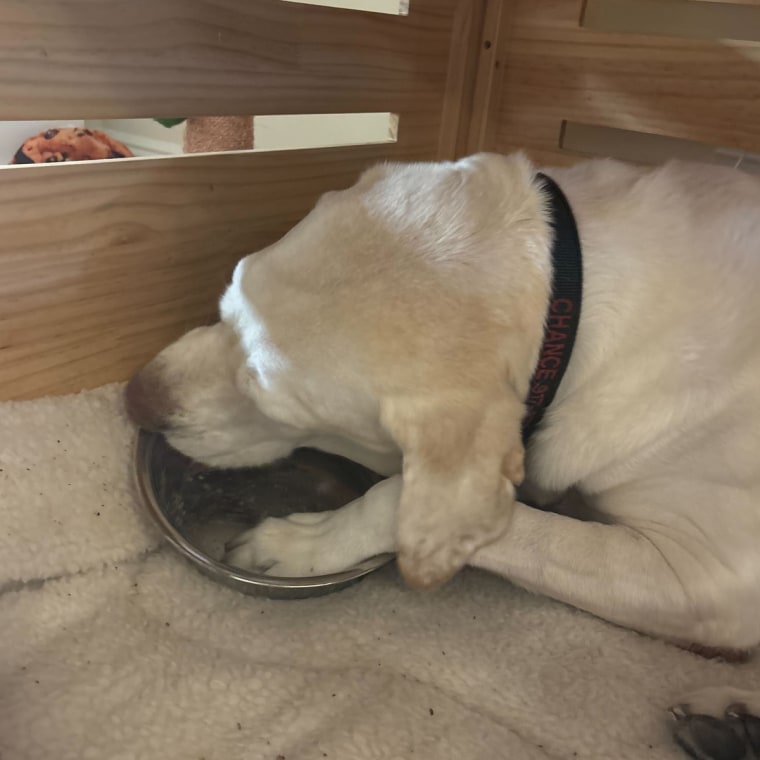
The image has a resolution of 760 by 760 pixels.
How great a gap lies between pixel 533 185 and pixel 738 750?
87 centimetres

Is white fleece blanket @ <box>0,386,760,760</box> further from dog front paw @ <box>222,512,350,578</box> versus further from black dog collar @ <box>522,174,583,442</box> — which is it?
black dog collar @ <box>522,174,583,442</box>

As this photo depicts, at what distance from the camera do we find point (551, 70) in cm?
196

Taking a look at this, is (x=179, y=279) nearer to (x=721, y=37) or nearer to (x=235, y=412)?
(x=235, y=412)

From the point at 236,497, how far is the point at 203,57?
82 centimetres

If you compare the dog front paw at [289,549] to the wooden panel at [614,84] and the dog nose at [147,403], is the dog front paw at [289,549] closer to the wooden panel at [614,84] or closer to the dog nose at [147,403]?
the dog nose at [147,403]

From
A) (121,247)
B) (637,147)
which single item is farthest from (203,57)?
(637,147)

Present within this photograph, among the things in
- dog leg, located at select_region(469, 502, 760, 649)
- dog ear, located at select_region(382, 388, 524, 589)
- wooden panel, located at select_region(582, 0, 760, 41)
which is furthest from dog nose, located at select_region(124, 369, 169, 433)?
wooden panel, located at select_region(582, 0, 760, 41)

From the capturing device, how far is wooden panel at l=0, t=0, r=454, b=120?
1.21 meters

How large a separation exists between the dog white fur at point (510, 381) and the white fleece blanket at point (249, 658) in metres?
0.10

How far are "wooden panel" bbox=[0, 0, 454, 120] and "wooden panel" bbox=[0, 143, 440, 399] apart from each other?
105 millimetres

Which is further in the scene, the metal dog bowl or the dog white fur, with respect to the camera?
the metal dog bowl

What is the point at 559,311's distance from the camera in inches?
44.7

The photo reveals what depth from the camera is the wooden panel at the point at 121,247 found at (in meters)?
1.32

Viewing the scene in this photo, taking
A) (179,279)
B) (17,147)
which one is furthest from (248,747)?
(17,147)
